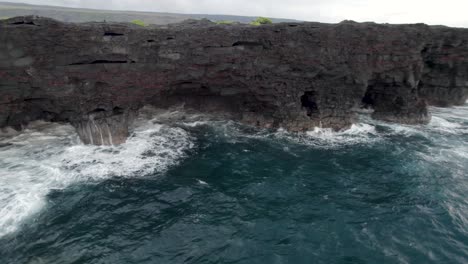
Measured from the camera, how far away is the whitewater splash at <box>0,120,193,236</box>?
26609 millimetres

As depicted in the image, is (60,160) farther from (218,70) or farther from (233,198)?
(218,70)

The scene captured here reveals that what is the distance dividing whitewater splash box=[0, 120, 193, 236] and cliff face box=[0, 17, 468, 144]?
8.26ft

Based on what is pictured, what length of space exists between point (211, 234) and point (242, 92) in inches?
956

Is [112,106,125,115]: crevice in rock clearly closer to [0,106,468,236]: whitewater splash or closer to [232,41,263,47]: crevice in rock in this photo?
[0,106,468,236]: whitewater splash

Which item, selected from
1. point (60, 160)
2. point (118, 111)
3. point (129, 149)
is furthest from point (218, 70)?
point (60, 160)

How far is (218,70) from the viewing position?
4034 cm

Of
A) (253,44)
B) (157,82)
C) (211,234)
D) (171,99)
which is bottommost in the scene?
(211,234)

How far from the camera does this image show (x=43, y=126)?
38.9 m

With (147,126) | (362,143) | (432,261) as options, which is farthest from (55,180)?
(362,143)

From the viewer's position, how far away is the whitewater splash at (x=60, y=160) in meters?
26.6

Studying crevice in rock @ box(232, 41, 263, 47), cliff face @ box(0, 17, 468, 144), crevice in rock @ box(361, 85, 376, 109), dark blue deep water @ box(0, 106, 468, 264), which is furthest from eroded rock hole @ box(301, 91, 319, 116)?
crevice in rock @ box(361, 85, 376, 109)

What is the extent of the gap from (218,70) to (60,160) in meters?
21.6

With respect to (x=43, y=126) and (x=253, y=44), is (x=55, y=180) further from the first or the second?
(x=253, y=44)

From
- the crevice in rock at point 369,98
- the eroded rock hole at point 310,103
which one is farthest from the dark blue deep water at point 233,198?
the crevice in rock at point 369,98
